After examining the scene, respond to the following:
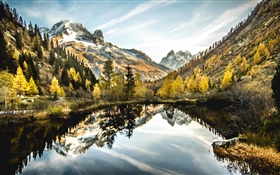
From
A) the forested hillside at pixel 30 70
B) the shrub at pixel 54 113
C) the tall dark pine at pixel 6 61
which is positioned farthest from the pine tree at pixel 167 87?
the tall dark pine at pixel 6 61

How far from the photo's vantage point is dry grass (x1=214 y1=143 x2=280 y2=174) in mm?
9445

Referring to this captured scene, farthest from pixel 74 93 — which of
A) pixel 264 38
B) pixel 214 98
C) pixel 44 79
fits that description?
pixel 264 38

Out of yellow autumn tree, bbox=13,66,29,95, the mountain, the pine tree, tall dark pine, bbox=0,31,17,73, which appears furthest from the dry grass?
tall dark pine, bbox=0,31,17,73

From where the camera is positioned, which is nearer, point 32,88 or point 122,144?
point 122,144

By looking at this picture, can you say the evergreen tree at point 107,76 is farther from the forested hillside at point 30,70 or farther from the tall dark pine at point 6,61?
the tall dark pine at point 6,61

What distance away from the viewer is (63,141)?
18906 millimetres

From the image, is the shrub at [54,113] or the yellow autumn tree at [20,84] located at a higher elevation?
the yellow autumn tree at [20,84]

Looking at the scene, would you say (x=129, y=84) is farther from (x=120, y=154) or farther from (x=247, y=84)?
(x=120, y=154)

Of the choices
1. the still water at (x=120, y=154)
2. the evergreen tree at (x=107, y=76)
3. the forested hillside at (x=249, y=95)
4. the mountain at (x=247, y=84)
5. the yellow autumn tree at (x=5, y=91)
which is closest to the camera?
the still water at (x=120, y=154)

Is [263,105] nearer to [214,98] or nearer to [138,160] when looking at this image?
[138,160]

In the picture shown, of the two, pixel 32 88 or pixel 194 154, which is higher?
pixel 32 88

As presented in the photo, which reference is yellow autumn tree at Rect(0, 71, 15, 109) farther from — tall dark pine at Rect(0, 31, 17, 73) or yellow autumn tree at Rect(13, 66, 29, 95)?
tall dark pine at Rect(0, 31, 17, 73)

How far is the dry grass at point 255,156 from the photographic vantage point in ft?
31.0

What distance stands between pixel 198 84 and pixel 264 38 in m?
73.7
